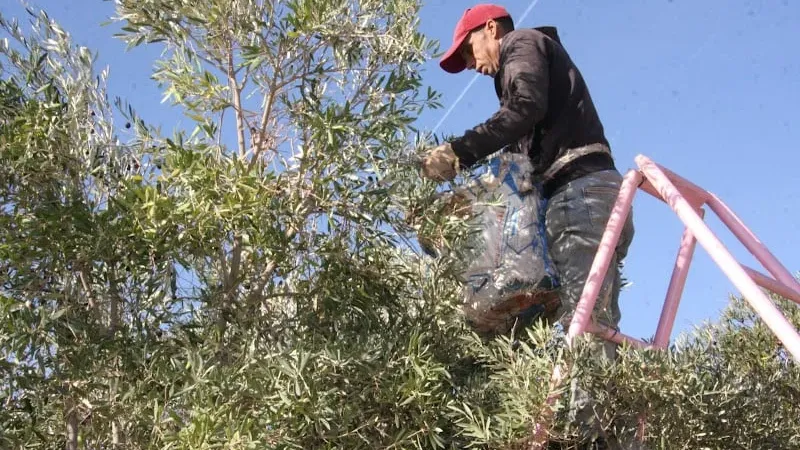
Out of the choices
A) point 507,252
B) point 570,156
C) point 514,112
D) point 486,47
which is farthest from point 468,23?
point 507,252

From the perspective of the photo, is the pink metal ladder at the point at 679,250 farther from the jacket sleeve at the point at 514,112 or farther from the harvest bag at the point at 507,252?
the jacket sleeve at the point at 514,112

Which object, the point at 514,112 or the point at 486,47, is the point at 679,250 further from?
the point at 486,47

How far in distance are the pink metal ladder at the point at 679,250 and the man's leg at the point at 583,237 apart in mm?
193

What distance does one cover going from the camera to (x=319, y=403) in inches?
165

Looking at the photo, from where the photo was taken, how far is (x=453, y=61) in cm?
593

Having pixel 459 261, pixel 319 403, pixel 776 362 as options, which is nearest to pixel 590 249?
pixel 459 261

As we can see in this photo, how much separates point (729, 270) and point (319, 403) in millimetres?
1933

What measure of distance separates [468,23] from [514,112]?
1.03m

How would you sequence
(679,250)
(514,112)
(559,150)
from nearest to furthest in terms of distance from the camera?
(679,250) < (514,112) < (559,150)

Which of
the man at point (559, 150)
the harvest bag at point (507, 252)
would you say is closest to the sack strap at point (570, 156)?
the man at point (559, 150)

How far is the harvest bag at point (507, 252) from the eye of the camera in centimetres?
485

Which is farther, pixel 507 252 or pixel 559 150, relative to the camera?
pixel 559 150

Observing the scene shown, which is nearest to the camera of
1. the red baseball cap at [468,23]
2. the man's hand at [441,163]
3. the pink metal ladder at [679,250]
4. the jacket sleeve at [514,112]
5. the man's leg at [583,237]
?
the pink metal ladder at [679,250]

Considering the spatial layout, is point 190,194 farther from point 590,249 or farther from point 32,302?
point 590,249
